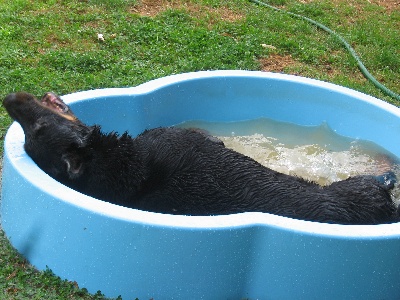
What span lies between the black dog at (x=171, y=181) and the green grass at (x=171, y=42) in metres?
1.72

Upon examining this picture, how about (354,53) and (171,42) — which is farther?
(354,53)

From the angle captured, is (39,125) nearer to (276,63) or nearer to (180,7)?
(276,63)

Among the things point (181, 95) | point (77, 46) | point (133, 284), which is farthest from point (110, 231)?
point (77, 46)

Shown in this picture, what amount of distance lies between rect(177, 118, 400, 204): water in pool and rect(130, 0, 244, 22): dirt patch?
324cm

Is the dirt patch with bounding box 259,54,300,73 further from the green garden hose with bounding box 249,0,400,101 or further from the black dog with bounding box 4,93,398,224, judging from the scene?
the black dog with bounding box 4,93,398,224

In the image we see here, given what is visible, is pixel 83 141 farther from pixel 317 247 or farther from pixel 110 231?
pixel 317 247

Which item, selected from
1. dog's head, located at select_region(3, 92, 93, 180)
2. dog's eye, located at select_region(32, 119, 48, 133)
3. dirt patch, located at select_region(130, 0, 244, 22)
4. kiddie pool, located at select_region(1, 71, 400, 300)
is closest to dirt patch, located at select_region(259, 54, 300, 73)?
dirt patch, located at select_region(130, 0, 244, 22)

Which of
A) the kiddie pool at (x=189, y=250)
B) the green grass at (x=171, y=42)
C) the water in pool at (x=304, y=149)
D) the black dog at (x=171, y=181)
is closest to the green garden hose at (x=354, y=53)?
the green grass at (x=171, y=42)

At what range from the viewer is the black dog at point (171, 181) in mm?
4754

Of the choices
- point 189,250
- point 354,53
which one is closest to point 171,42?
point 354,53

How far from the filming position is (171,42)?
8.68 meters

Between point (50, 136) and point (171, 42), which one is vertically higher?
point (50, 136)

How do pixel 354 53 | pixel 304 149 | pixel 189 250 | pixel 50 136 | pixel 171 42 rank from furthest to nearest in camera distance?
pixel 354 53 → pixel 171 42 → pixel 304 149 → pixel 50 136 → pixel 189 250

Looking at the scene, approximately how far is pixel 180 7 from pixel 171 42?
134cm
